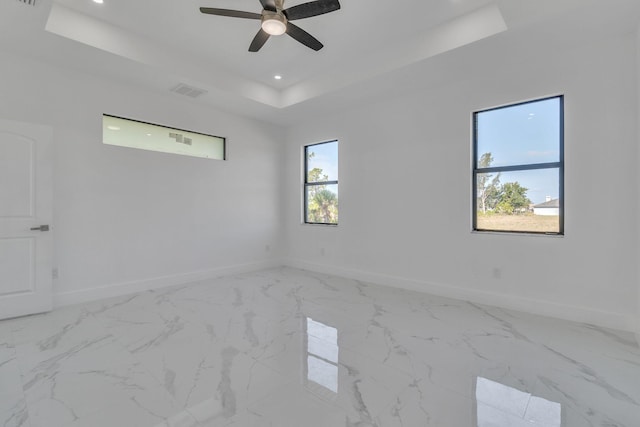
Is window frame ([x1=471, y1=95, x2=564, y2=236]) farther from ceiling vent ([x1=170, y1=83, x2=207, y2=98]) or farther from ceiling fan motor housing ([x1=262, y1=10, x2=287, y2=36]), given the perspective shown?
ceiling vent ([x1=170, y1=83, x2=207, y2=98])

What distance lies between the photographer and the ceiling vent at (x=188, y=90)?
4.10 metres

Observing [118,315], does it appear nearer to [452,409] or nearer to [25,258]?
[25,258]

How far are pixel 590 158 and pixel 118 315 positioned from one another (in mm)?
5130

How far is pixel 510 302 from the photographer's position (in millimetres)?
3479

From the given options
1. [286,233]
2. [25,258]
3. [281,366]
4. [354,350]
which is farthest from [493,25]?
[25,258]

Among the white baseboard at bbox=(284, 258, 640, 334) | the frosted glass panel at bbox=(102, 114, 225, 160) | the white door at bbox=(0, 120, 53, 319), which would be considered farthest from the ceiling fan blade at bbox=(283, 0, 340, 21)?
the white baseboard at bbox=(284, 258, 640, 334)

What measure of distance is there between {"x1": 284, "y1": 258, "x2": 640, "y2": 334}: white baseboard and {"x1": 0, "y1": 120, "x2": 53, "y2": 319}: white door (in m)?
3.85

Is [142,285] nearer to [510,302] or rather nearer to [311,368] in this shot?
[311,368]

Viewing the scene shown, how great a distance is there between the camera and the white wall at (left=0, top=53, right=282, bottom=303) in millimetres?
3539

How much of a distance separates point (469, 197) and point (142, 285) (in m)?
4.51

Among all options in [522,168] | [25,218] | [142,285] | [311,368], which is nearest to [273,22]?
[311,368]

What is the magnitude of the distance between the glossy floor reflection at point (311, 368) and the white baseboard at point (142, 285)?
20cm

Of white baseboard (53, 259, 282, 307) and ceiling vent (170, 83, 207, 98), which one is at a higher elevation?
ceiling vent (170, 83, 207, 98)

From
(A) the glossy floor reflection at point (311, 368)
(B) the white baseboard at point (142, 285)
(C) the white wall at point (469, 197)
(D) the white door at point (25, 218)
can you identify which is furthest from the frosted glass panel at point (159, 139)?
(A) the glossy floor reflection at point (311, 368)
